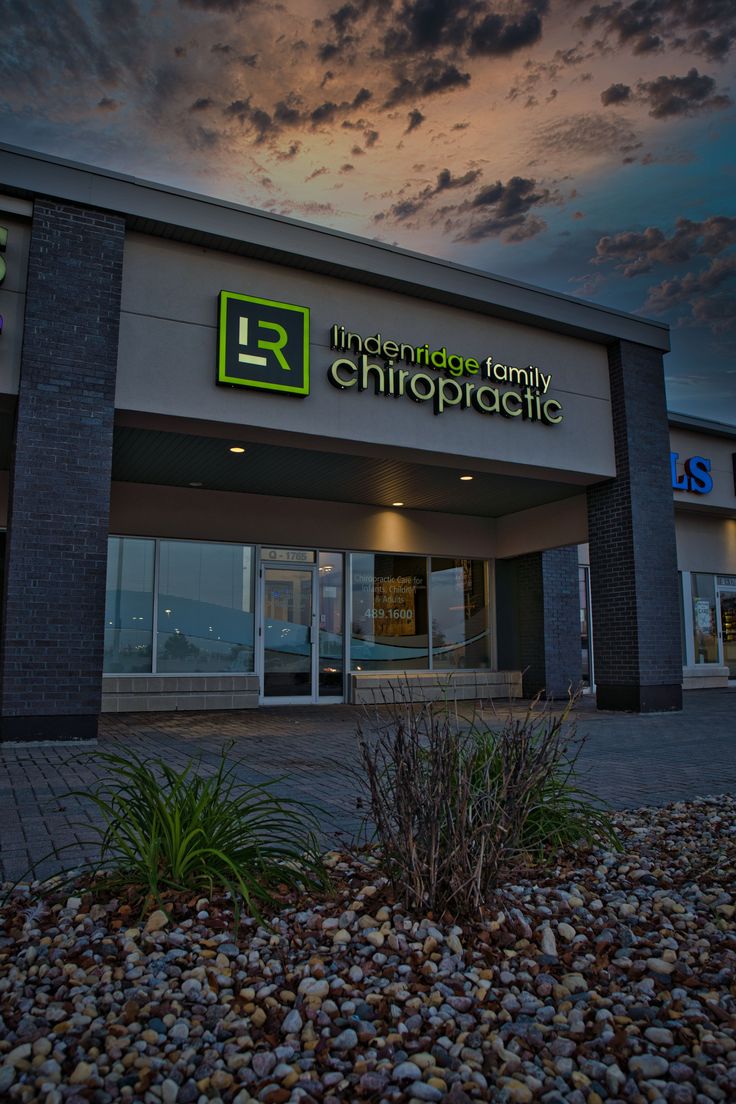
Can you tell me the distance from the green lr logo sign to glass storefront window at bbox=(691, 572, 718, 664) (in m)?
12.1

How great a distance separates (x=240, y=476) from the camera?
1185cm

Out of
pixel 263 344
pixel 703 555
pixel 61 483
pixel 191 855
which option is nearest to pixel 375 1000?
pixel 191 855

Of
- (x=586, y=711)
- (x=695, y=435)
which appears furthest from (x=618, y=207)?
(x=586, y=711)

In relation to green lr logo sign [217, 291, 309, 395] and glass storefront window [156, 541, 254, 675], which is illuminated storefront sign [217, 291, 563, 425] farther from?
glass storefront window [156, 541, 254, 675]

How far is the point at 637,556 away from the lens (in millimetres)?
11453

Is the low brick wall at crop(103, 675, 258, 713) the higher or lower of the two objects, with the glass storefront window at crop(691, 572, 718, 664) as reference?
lower

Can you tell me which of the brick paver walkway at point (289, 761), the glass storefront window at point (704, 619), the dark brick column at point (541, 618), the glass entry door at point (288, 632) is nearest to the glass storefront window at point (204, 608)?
the glass entry door at point (288, 632)

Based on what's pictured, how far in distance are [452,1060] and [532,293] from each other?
412 inches

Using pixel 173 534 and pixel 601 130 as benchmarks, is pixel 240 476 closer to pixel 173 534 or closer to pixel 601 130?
pixel 173 534

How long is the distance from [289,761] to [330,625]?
696cm

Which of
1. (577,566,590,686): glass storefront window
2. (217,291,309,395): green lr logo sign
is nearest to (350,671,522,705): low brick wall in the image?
(577,566,590,686): glass storefront window

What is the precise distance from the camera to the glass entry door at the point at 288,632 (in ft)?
Result: 43.4

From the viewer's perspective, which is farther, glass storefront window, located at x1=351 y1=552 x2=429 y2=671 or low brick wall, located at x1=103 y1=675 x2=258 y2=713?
glass storefront window, located at x1=351 y1=552 x2=429 y2=671

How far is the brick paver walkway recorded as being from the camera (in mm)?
4184
